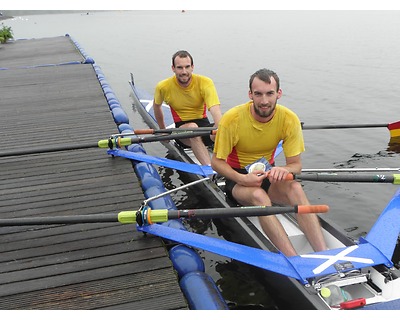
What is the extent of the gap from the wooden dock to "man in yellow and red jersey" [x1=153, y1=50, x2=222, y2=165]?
1.47 m

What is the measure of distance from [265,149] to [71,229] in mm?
2696

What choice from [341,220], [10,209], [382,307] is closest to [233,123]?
[382,307]

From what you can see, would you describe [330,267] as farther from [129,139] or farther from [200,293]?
[129,139]

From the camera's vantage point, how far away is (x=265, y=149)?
538 cm

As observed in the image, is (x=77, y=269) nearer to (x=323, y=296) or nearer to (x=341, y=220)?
(x=323, y=296)

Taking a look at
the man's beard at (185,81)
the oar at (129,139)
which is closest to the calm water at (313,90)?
the oar at (129,139)

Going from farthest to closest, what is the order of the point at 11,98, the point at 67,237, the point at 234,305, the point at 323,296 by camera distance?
the point at 11,98 → the point at 234,305 → the point at 67,237 → the point at 323,296

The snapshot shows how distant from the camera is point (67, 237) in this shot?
4.87 m

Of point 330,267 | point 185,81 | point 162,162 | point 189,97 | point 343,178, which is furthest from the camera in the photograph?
point 189,97

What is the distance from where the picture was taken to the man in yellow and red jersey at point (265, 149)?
4.76m

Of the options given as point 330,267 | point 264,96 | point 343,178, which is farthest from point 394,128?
point 330,267

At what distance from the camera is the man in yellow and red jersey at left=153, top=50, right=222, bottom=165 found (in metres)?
7.46

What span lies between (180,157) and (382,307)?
550 centimetres

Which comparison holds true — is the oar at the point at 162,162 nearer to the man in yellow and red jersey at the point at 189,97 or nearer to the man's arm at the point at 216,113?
the man in yellow and red jersey at the point at 189,97
